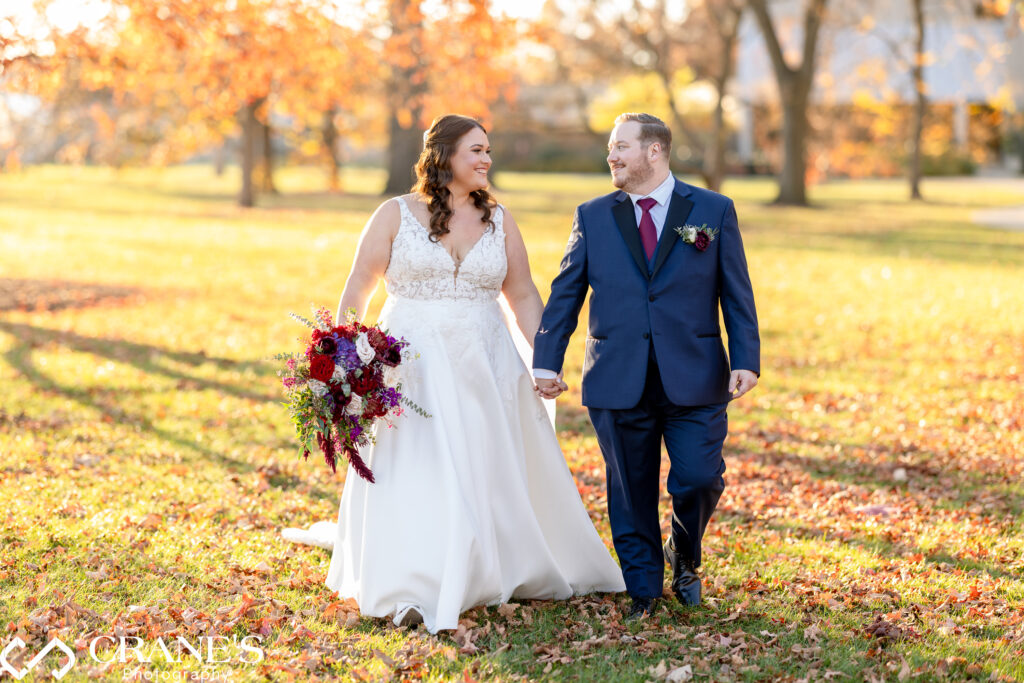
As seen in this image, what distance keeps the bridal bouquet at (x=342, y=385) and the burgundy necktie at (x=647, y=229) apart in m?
1.21

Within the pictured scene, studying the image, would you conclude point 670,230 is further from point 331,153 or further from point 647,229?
point 331,153

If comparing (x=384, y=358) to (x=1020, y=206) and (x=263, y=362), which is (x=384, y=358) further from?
(x=1020, y=206)

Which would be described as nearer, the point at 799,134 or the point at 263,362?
the point at 263,362

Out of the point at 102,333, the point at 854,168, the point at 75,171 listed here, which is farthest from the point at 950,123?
the point at 102,333

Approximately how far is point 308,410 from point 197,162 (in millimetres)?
89455

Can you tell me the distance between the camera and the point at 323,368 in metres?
5.05

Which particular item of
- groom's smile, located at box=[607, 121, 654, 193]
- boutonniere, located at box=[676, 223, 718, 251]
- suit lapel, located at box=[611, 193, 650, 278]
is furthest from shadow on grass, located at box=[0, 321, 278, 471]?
boutonniere, located at box=[676, 223, 718, 251]

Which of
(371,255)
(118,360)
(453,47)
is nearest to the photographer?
(371,255)

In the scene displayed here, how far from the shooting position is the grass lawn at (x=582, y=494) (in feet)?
16.4

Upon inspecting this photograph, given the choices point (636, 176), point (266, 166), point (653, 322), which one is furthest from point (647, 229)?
point (266, 166)

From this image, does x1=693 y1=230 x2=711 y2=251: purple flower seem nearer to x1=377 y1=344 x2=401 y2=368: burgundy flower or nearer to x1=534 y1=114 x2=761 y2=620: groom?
x1=534 y1=114 x2=761 y2=620: groom

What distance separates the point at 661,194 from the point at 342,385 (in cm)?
169

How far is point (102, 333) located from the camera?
14078mm

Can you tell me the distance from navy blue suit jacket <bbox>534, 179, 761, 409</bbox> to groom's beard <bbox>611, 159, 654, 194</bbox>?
8cm
